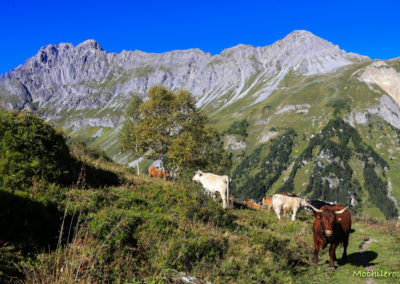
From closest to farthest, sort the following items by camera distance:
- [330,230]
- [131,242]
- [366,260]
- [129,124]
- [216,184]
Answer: [131,242], [330,230], [366,260], [216,184], [129,124]

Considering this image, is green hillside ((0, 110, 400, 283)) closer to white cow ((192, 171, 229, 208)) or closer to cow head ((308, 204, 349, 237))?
cow head ((308, 204, 349, 237))

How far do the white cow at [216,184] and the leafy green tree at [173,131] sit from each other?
332 inches

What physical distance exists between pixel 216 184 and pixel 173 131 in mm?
14854

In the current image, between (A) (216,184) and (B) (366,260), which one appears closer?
(B) (366,260)

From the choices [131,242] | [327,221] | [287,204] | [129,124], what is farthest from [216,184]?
[129,124]

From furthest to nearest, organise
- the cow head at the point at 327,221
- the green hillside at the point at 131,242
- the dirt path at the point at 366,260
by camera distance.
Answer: the cow head at the point at 327,221 → the dirt path at the point at 366,260 → the green hillside at the point at 131,242

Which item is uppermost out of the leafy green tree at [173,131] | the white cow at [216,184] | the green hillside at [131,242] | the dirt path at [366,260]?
the leafy green tree at [173,131]

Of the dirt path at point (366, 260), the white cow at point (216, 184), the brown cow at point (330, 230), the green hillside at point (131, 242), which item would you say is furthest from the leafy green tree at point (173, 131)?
the brown cow at point (330, 230)

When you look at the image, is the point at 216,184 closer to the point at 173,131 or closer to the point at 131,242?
the point at 131,242

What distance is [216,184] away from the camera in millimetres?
19156

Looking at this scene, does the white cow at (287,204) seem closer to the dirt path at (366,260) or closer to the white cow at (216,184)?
the white cow at (216,184)

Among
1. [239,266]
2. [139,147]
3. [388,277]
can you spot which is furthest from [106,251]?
[139,147]

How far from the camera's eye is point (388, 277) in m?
9.63

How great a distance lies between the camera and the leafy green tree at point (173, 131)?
95.9 feet
